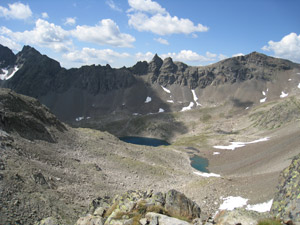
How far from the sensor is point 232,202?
3534cm

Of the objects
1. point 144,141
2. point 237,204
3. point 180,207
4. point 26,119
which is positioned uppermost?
point 26,119

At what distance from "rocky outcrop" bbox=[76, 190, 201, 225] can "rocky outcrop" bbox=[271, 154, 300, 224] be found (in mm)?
5337

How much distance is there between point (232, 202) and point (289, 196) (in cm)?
2280

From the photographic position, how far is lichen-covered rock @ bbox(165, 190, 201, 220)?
61.8 feet

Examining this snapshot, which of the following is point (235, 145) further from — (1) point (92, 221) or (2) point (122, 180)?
(1) point (92, 221)

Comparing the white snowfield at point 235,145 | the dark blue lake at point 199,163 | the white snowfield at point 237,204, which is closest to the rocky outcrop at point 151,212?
the white snowfield at point 237,204

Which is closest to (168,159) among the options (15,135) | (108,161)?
(108,161)

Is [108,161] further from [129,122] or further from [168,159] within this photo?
[129,122]

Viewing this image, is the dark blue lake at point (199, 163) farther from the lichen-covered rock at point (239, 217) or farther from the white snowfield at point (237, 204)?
the lichen-covered rock at point (239, 217)

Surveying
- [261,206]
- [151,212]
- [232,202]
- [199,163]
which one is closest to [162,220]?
[151,212]

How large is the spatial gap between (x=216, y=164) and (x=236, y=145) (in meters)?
21.7

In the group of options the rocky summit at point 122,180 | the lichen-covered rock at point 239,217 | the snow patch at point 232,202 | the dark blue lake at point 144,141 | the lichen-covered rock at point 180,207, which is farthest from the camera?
the dark blue lake at point 144,141

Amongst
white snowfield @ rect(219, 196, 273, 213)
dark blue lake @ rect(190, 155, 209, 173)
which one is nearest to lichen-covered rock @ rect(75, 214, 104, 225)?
white snowfield @ rect(219, 196, 273, 213)

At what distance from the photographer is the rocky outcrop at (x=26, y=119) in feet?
140
